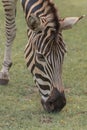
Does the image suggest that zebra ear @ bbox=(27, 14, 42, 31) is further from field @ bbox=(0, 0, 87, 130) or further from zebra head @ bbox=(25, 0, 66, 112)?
field @ bbox=(0, 0, 87, 130)

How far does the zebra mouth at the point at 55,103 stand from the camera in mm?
5352

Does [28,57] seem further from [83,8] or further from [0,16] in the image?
[83,8]

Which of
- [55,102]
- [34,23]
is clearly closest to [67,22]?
[34,23]

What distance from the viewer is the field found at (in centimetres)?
556

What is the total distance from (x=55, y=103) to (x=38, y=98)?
4.33 feet

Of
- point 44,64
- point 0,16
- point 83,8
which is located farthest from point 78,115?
point 83,8

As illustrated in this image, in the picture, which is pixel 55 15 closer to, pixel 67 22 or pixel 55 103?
pixel 67 22

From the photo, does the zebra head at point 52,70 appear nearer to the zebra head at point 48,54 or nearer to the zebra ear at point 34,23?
the zebra head at point 48,54

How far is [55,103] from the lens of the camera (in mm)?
5434

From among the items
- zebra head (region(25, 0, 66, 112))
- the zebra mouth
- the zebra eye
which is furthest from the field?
the zebra eye

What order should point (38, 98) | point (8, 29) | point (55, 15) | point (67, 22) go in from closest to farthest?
point (55, 15) < point (67, 22) < point (38, 98) < point (8, 29)

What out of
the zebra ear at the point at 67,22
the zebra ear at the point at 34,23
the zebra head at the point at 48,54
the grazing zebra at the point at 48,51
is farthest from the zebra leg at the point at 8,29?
the zebra ear at the point at 67,22

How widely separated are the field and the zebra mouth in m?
0.15

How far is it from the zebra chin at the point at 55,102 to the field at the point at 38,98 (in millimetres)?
173
